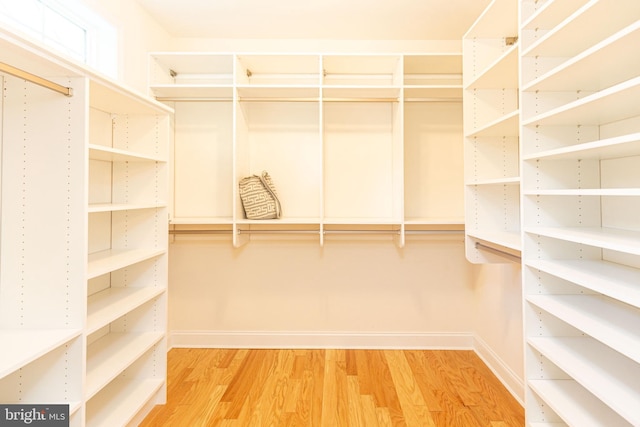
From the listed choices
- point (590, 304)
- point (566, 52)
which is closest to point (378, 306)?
point (590, 304)

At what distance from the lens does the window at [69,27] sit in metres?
1.71

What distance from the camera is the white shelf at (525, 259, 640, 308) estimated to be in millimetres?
1076

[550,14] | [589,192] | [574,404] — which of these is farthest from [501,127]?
[574,404]

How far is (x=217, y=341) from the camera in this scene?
292 cm

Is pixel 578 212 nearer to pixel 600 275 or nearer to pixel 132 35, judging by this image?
pixel 600 275

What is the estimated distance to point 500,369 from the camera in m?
2.38

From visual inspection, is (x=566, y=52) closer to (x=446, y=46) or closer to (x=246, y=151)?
(x=446, y=46)

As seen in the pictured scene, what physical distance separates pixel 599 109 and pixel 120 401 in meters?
2.57

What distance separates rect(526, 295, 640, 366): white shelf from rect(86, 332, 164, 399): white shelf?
6.40 feet

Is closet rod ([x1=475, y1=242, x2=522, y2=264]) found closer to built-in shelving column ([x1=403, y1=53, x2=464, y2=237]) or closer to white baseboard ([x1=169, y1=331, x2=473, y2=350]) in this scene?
built-in shelving column ([x1=403, y1=53, x2=464, y2=237])

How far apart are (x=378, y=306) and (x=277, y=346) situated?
0.91m

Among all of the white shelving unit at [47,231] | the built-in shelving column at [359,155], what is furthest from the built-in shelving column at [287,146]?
the white shelving unit at [47,231]

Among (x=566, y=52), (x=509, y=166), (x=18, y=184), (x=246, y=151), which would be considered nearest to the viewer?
(x=18, y=184)

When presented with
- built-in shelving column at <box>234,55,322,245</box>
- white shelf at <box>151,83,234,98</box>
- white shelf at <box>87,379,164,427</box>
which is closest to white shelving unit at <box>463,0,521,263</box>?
built-in shelving column at <box>234,55,322,245</box>
